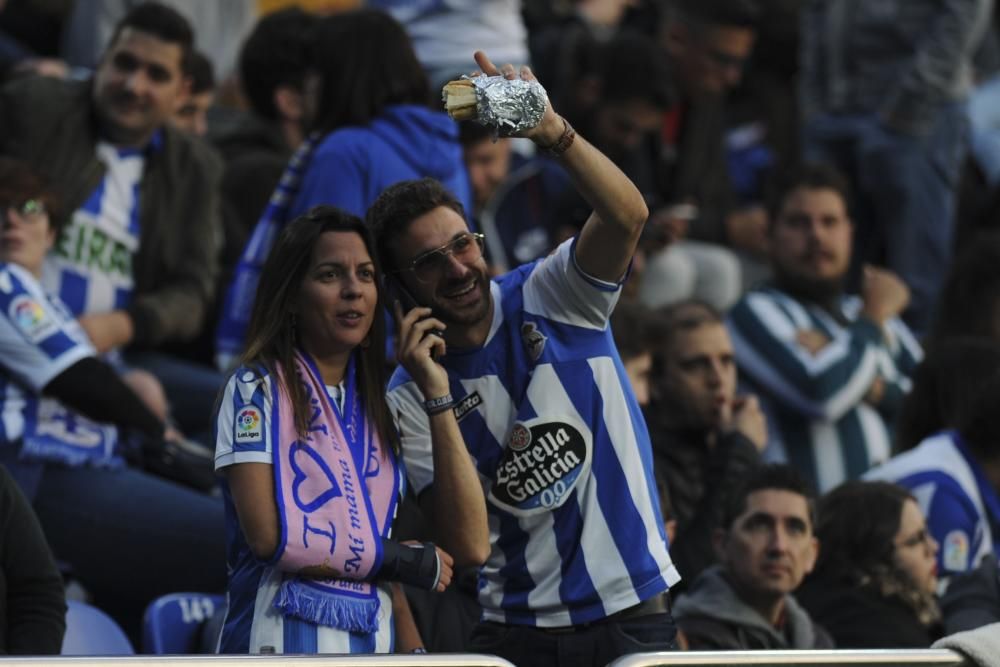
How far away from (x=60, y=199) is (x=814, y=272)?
279 centimetres

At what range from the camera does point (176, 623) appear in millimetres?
4562

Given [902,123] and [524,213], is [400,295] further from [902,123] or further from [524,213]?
[902,123]

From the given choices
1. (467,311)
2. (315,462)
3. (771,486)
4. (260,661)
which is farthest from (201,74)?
(260,661)

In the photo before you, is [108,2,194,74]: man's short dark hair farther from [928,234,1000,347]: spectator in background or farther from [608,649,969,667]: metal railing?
[608,649,969,667]: metal railing

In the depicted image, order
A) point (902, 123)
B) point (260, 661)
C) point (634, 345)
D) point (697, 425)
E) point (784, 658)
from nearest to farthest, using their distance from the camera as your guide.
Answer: point (260, 661)
point (784, 658)
point (634, 345)
point (697, 425)
point (902, 123)

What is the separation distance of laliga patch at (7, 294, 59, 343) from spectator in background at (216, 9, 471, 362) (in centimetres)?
59

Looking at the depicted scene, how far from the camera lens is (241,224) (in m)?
6.66

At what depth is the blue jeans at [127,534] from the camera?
501cm

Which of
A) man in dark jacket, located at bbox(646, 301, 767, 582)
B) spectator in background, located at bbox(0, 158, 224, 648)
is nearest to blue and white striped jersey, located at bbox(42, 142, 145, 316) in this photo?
spectator in background, located at bbox(0, 158, 224, 648)

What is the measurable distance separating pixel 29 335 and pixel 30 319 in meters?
0.04

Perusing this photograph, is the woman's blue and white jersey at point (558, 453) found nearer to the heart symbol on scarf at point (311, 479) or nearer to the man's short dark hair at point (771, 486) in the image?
the heart symbol on scarf at point (311, 479)

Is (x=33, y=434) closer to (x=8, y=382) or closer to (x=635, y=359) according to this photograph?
(x=8, y=382)

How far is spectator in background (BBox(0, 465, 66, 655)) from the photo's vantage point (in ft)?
12.8

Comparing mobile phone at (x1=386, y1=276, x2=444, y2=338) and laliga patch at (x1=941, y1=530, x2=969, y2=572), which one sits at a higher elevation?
mobile phone at (x1=386, y1=276, x2=444, y2=338)
